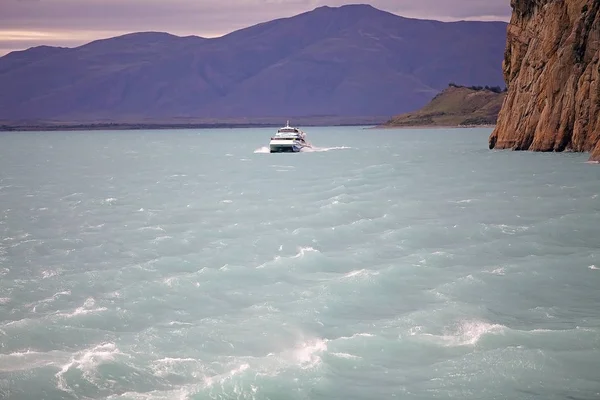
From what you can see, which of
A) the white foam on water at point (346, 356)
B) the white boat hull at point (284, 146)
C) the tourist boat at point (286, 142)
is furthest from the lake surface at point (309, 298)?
the tourist boat at point (286, 142)

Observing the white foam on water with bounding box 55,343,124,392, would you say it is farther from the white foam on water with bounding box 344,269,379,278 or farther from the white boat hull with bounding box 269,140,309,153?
the white boat hull with bounding box 269,140,309,153

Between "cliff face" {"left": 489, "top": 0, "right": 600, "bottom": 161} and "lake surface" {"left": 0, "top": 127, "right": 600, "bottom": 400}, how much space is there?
26.3 metres

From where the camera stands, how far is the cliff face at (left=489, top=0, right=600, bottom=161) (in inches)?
3091

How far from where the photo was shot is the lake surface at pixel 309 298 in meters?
21.4

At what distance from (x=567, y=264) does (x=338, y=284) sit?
325 inches

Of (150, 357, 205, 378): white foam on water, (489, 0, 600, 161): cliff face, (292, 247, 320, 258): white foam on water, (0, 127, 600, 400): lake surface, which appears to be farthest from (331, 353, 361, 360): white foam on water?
(489, 0, 600, 161): cliff face

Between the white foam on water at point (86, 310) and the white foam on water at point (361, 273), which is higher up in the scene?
the white foam on water at point (361, 273)

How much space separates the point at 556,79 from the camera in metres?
81.1

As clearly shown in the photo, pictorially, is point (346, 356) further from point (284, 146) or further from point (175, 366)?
point (284, 146)

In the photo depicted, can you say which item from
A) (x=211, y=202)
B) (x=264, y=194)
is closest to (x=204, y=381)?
(x=211, y=202)

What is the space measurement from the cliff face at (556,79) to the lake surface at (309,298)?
86.4ft

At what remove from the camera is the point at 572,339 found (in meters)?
23.2

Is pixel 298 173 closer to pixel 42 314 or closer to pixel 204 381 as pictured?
pixel 42 314

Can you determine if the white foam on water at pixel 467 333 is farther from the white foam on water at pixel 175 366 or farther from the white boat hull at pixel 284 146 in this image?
the white boat hull at pixel 284 146
